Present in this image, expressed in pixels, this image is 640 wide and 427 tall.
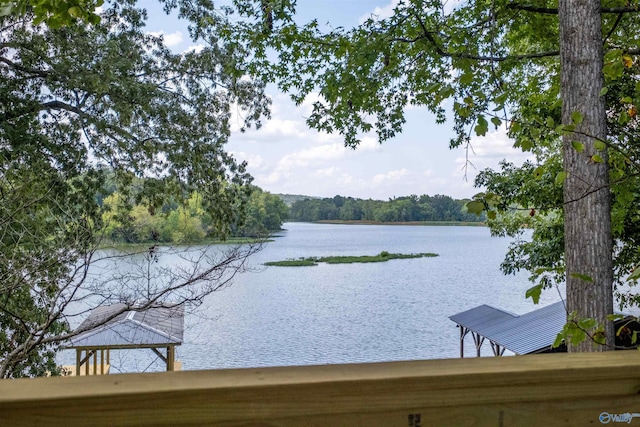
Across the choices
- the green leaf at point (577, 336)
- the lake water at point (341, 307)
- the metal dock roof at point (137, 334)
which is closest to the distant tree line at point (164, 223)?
the metal dock roof at point (137, 334)

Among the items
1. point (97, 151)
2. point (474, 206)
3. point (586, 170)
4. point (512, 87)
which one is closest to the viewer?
point (474, 206)

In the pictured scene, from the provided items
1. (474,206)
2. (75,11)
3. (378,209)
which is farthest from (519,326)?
(378,209)

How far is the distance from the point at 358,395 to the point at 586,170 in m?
2.74

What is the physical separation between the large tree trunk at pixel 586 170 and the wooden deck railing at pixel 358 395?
2.42 m

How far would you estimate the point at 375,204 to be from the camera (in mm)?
21719

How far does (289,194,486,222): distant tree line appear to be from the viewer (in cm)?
1994

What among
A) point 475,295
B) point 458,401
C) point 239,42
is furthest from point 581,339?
point 475,295

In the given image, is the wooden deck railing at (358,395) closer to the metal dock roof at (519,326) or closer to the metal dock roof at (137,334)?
the metal dock roof at (519,326)

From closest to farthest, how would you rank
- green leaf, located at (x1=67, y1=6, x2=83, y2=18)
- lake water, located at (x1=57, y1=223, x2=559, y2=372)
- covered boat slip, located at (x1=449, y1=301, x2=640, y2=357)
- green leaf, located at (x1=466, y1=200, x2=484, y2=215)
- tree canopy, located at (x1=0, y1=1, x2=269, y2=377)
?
green leaf, located at (x1=466, y1=200, x2=484, y2=215)
green leaf, located at (x1=67, y1=6, x2=83, y2=18)
tree canopy, located at (x1=0, y1=1, x2=269, y2=377)
covered boat slip, located at (x1=449, y1=301, x2=640, y2=357)
lake water, located at (x1=57, y1=223, x2=559, y2=372)

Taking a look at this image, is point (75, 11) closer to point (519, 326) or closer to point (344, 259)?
point (519, 326)

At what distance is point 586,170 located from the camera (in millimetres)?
2900

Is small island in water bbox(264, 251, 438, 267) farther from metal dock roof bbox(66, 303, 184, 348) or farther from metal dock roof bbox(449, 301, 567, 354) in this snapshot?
metal dock roof bbox(66, 303, 184, 348)

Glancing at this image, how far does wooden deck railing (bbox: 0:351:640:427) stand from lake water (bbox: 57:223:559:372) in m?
9.63

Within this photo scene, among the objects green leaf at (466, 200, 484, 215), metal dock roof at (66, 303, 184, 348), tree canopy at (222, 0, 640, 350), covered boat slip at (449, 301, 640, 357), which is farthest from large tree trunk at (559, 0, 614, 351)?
metal dock roof at (66, 303, 184, 348)
